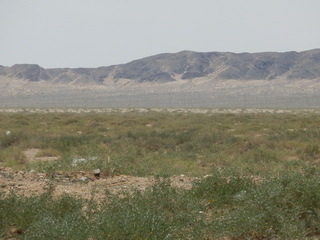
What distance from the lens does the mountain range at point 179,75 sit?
11912 cm

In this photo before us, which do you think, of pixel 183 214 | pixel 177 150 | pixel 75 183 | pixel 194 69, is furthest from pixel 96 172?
pixel 194 69

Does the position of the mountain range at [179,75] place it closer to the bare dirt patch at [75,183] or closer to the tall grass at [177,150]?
the tall grass at [177,150]

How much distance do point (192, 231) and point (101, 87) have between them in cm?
12921

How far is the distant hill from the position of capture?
134625mm

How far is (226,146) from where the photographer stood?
16.7 meters

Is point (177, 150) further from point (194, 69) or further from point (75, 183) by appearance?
point (194, 69)

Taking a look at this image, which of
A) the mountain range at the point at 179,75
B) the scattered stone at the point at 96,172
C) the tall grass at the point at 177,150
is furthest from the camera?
the mountain range at the point at 179,75

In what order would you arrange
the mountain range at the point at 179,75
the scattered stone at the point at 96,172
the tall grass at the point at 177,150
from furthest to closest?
the mountain range at the point at 179,75
the tall grass at the point at 177,150
the scattered stone at the point at 96,172

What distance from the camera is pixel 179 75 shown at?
14538 centimetres

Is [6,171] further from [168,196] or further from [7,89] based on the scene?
[7,89]

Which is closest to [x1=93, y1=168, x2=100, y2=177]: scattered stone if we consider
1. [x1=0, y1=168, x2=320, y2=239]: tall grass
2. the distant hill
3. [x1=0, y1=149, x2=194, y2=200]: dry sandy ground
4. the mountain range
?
[x1=0, y1=149, x2=194, y2=200]: dry sandy ground

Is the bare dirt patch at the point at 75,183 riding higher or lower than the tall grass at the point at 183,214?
lower

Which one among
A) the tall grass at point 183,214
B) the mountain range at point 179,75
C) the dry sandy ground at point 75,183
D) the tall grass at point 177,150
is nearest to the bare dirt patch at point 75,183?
the dry sandy ground at point 75,183

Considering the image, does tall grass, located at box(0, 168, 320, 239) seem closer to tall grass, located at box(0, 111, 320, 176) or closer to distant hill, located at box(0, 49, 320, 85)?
tall grass, located at box(0, 111, 320, 176)
